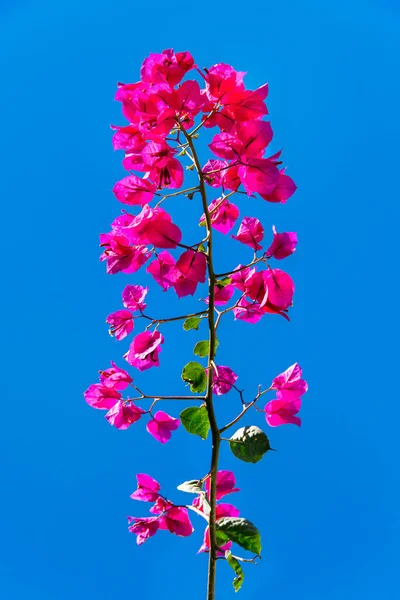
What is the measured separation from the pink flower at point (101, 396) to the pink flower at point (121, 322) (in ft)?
0.46

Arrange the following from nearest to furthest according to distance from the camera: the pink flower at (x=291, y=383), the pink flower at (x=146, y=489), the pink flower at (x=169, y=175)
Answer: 1. the pink flower at (x=169, y=175)
2. the pink flower at (x=291, y=383)
3. the pink flower at (x=146, y=489)

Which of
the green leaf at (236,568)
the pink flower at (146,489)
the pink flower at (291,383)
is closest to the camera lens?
the green leaf at (236,568)

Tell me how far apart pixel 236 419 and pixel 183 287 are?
13.9 inches

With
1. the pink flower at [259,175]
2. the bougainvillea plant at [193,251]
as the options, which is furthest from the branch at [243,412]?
the pink flower at [259,175]

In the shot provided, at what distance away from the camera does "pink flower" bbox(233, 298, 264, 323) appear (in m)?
1.50

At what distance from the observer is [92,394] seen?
5.00 ft

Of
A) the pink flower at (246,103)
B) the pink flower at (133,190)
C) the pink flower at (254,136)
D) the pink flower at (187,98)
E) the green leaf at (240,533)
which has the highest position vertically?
the pink flower at (246,103)

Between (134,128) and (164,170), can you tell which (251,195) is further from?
(134,128)

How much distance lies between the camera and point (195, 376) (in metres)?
1.48

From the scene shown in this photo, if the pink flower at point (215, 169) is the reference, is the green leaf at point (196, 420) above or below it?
below

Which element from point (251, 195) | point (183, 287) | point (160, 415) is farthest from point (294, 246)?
point (160, 415)

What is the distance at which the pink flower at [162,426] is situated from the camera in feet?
5.14

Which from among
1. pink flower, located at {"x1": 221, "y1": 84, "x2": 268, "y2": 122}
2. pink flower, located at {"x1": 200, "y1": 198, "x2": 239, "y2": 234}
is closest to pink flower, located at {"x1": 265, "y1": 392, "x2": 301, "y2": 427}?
pink flower, located at {"x1": 200, "y1": 198, "x2": 239, "y2": 234}

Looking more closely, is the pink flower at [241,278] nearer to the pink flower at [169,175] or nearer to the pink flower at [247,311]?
the pink flower at [247,311]
